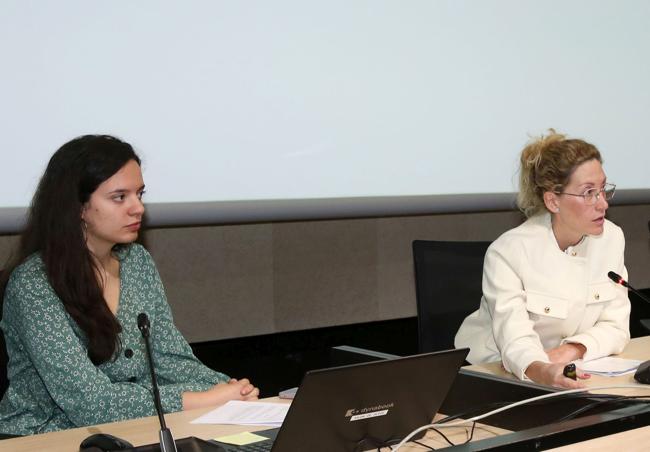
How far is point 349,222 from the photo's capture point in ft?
12.4

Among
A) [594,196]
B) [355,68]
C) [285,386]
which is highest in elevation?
[355,68]

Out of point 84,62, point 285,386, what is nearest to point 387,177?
point 285,386

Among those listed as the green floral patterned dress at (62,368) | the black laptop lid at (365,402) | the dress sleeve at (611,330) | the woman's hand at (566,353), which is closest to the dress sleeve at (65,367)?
the green floral patterned dress at (62,368)

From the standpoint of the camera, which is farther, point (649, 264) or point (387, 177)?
point (649, 264)

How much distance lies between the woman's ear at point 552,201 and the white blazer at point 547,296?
0.07m

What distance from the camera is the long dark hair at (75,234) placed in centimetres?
212

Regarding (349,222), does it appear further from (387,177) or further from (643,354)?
(643,354)

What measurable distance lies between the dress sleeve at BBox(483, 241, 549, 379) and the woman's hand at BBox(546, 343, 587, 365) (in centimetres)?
5

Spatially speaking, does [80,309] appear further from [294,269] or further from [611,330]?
[294,269]

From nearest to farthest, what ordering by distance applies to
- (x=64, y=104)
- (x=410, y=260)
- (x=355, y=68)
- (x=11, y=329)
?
(x=11, y=329), (x=64, y=104), (x=355, y=68), (x=410, y=260)

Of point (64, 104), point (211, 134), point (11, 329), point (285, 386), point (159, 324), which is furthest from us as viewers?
point (285, 386)

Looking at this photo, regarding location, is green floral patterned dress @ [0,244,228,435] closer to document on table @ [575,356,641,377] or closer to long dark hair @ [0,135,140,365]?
long dark hair @ [0,135,140,365]

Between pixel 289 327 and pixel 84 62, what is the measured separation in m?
1.38

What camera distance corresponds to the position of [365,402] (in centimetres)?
150
